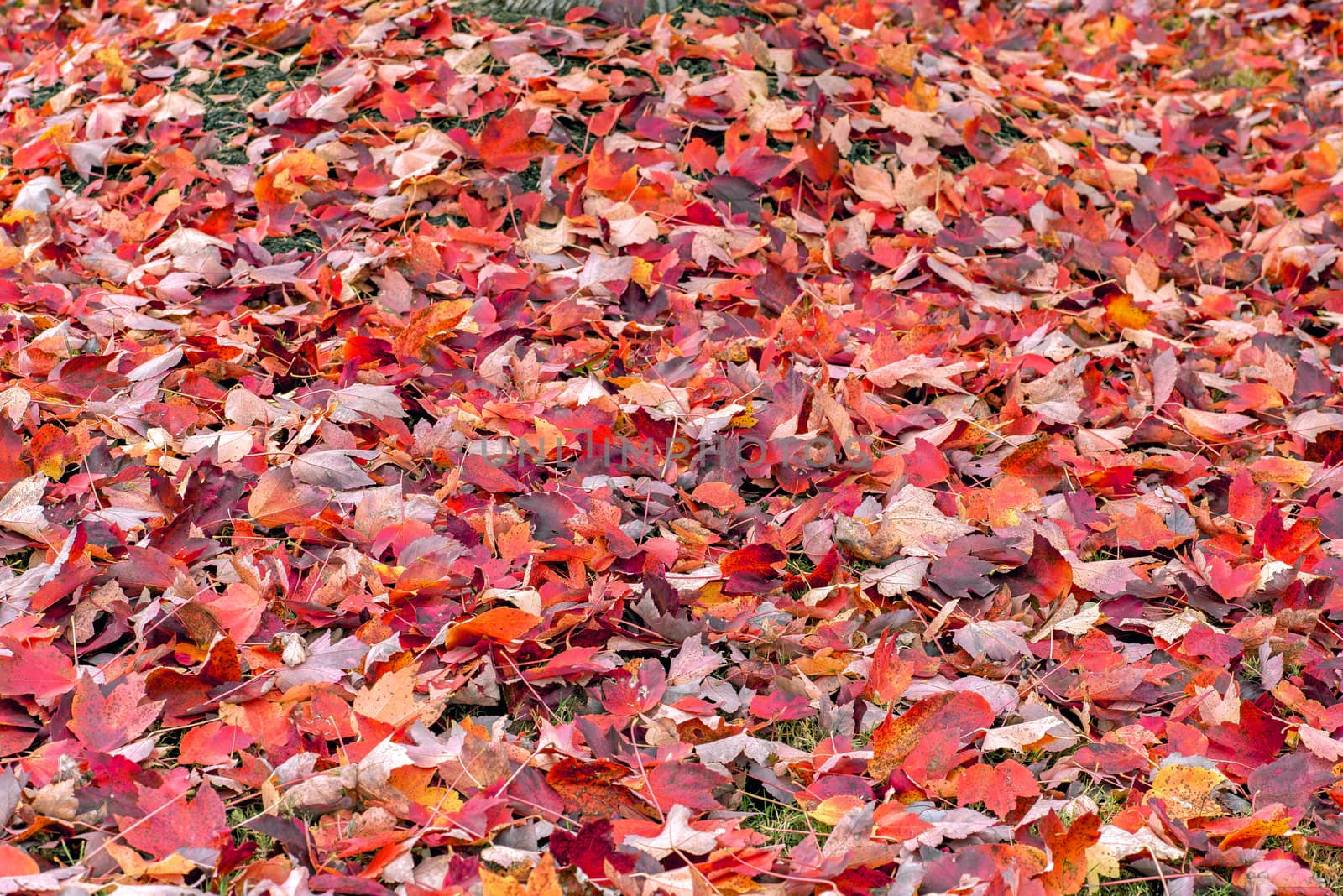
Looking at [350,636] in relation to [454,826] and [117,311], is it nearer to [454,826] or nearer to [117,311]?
[454,826]

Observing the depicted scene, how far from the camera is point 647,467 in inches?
79.7

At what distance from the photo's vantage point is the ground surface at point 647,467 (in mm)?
1437

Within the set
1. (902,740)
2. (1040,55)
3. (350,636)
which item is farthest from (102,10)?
(902,740)

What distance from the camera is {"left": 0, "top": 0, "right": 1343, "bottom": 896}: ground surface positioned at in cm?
144

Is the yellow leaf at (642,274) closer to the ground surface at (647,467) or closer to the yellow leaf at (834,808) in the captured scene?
the ground surface at (647,467)

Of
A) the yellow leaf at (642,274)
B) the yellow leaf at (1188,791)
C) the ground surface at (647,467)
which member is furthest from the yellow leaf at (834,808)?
the yellow leaf at (642,274)

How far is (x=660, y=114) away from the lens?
2.92m

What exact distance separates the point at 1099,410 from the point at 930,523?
26.1 inches

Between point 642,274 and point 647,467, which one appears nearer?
point 647,467

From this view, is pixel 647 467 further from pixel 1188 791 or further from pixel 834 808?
pixel 1188 791

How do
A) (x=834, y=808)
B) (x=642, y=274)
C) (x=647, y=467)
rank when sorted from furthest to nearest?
(x=642, y=274)
(x=647, y=467)
(x=834, y=808)

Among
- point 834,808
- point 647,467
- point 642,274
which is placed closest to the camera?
point 834,808

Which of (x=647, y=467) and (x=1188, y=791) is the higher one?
(x=647, y=467)

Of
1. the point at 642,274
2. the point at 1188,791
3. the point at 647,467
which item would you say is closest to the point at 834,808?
the point at 1188,791
